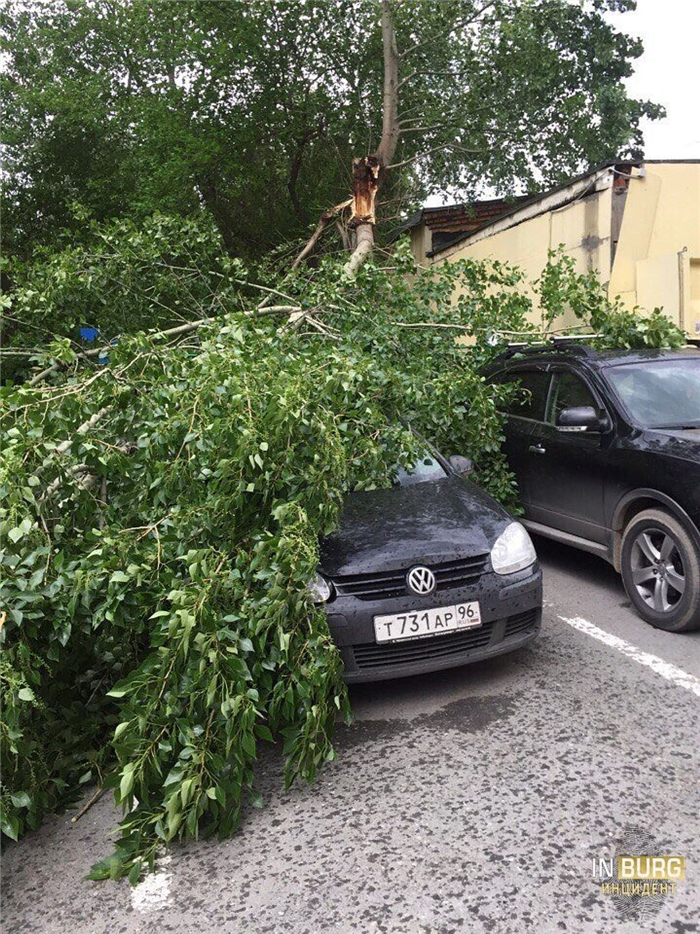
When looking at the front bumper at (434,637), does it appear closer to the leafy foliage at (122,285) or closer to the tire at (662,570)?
the tire at (662,570)

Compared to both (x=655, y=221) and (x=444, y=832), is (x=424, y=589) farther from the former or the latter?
(x=655, y=221)

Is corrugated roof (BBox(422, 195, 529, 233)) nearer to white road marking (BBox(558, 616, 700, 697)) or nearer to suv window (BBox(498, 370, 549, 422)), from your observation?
suv window (BBox(498, 370, 549, 422))

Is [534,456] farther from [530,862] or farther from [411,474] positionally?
[530,862]

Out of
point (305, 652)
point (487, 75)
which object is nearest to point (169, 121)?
point (487, 75)

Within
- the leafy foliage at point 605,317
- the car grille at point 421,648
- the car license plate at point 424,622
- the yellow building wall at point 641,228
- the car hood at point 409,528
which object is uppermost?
the yellow building wall at point 641,228

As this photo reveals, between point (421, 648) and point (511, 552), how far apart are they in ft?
2.42

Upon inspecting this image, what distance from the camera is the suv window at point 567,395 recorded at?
5.59 m

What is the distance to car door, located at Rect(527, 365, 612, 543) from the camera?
529 centimetres

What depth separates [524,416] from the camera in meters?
6.36

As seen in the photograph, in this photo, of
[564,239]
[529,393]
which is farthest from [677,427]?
[564,239]

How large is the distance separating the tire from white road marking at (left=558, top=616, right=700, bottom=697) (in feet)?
1.16

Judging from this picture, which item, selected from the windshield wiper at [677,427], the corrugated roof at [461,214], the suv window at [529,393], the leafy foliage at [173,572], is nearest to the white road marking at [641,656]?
the windshield wiper at [677,427]

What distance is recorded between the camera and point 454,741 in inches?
134

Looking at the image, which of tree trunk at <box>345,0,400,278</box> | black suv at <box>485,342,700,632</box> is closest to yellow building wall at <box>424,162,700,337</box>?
tree trunk at <box>345,0,400,278</box>
